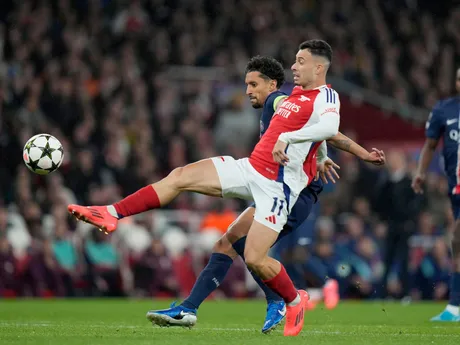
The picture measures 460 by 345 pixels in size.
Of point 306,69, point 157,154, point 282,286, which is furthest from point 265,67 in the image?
point 157,154

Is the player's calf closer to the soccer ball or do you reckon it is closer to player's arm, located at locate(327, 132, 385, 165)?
player's arm, located at locate(327, 132, 385, 165)

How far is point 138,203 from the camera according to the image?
7.38 metres

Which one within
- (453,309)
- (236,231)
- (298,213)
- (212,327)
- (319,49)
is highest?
(319,49)

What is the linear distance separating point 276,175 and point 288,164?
0.12 meters

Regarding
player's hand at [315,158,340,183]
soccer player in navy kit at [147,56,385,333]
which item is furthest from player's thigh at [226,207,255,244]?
player's hand at [315,158,340,183]

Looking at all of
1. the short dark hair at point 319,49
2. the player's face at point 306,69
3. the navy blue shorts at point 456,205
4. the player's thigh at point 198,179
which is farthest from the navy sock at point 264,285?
the navy blue shorts at point 456,205

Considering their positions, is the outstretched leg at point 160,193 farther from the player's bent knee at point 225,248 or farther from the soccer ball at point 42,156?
the soccer ball at point 42,156

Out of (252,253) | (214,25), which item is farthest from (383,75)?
(252,253)

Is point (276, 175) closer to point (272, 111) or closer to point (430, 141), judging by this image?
point (272, 111)

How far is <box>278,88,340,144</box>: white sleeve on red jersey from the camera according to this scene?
7457mm

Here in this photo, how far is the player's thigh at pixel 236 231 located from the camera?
8.02 metres

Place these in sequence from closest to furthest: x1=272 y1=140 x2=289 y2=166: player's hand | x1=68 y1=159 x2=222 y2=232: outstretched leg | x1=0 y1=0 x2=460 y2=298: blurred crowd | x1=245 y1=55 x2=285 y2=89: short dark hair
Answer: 1. x1=68 y1=159 x2=222 y2=232: outstretched leg
2. x1=272 y1=140 x2=289 y2=166: player's hand
3. x1=245 y1=55 x2=285 y2=89: short dark hair
4. x1=0 y1=0 x2=460 y2=298: blurred crowd

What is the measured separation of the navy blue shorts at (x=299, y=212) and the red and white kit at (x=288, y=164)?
0.43m

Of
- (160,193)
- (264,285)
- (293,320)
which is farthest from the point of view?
(264,285)
